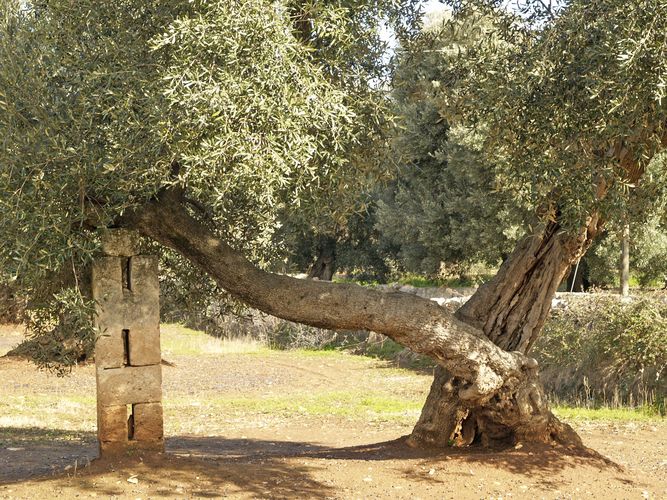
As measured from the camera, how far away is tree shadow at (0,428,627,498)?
30.9 ft

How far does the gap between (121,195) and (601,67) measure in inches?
198

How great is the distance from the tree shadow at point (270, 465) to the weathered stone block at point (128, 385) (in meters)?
0.69

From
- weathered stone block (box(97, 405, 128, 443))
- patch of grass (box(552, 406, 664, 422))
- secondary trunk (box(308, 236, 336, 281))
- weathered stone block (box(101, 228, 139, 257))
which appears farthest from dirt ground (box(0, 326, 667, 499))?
secondary trunk (box(308, 236, 336, 281))

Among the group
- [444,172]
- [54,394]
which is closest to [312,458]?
[54,394]

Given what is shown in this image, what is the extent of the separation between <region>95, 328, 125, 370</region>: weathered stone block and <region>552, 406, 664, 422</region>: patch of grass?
9.21 meters

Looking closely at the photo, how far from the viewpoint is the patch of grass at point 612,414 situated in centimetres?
1566

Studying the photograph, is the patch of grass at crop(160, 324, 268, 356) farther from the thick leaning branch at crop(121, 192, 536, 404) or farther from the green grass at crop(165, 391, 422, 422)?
the thick leaning branch at crop(121, 192, 536, 404)

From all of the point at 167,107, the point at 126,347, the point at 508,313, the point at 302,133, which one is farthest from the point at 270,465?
the point at 167,107

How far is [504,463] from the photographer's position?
10.4 m

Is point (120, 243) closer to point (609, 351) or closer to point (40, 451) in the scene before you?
point (40, 451)

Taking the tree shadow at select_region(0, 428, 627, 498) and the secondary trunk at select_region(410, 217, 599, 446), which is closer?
the tree shadow at select_region(0, 428, 627, 498)

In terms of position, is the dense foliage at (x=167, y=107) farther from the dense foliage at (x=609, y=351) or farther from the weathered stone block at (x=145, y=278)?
the dense foliage at (x=609, y=351)

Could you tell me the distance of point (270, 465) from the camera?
10422 mm

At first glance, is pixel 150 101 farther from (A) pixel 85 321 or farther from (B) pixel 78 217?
(A) pixel 85 321
